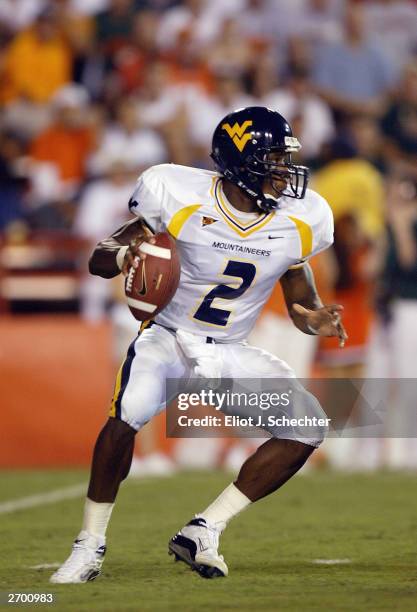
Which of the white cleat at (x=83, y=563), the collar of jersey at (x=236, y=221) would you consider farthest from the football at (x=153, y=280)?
the white cleat at (x=83, y=563)

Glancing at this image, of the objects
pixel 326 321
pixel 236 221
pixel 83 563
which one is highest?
pixel 236 221

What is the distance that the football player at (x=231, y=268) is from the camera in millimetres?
4680

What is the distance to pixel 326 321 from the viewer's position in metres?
4.68

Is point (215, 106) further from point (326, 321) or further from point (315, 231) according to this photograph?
point (326, 321)

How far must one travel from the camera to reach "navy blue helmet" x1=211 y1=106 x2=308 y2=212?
483 centimetres

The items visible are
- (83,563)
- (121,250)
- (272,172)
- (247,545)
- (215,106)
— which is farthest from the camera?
(215,106)

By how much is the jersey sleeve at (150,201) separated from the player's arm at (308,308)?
601 millimetres

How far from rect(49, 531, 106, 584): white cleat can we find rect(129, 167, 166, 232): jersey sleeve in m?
1.21

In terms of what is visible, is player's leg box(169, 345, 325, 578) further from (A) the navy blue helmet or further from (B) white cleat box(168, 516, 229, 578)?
(A) the navy blue helmet

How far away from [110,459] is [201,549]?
0.50 meters

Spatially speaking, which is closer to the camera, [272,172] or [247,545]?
[272,172]

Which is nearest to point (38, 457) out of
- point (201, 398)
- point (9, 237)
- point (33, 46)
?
point (9, 237)

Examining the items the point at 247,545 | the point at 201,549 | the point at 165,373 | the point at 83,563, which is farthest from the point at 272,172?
the point at 247,545

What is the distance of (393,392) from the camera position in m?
8.97
